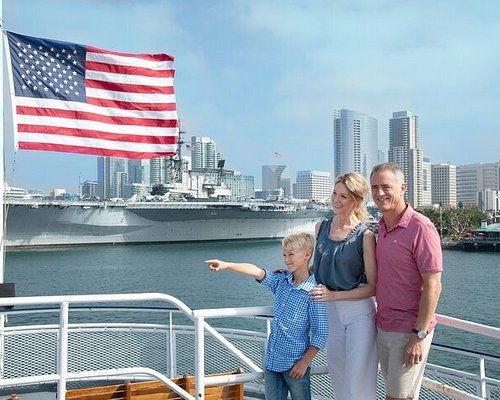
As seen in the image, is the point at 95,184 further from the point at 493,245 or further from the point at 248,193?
the point at 493,245

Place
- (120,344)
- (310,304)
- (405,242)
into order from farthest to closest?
(120,344) → (310,304) → (405,242)

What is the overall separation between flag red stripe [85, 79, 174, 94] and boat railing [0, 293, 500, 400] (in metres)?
2.48

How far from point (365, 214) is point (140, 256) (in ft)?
156

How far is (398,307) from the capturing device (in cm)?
260

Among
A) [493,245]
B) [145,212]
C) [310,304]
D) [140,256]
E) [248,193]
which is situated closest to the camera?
[310,304]

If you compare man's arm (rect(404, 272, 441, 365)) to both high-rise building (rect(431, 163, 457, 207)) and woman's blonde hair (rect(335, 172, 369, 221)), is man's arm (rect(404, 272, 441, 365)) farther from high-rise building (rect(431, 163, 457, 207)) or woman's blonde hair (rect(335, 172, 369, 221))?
high-rise building (rect(431, 163, 457, 207))

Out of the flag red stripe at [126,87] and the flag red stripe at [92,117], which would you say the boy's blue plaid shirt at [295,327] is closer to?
the flag red stripe at [92,117]

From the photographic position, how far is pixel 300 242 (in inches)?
112

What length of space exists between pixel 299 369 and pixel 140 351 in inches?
133

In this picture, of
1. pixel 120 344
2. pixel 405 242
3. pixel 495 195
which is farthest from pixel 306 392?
pixel 495 195

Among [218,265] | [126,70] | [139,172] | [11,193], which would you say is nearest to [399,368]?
[218,265]

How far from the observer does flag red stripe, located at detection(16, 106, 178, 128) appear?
5526mm

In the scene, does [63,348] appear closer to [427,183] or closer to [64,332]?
[64,332]

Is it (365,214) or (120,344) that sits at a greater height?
(365,214)
